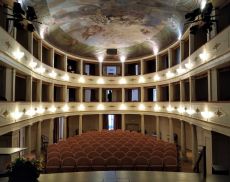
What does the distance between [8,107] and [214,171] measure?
788 cm

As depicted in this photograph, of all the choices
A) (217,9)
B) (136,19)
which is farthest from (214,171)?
(136,19)

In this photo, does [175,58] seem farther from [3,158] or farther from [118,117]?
[3,158]

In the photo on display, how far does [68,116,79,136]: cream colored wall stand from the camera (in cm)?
2372

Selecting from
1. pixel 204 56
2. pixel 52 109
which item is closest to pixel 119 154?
pixel 204 56

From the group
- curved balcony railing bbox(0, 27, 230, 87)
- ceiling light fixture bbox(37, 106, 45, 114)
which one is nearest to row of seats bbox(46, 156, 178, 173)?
curved balcony railing bbox(0, 27, 230, 87)

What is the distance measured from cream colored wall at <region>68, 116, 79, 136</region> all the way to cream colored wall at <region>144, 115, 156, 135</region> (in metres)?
Result: 7.32

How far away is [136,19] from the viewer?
53.7ft

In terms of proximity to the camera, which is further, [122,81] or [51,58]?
[122,81]

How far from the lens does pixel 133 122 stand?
994 inches

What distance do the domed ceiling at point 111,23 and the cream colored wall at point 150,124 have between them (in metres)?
6.73

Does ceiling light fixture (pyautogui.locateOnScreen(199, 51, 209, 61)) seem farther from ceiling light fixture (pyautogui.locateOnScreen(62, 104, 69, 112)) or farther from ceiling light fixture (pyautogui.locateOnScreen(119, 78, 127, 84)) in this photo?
ceiling light fixture (pyautogui.locateOnScreen(119, 78, 127, 84))

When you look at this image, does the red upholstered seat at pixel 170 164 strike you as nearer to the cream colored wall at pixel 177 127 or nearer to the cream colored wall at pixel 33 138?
the cream colored wall at pixel 177 127

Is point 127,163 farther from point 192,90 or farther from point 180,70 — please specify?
point 180,70

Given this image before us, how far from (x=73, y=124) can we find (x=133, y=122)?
6.49 meters
